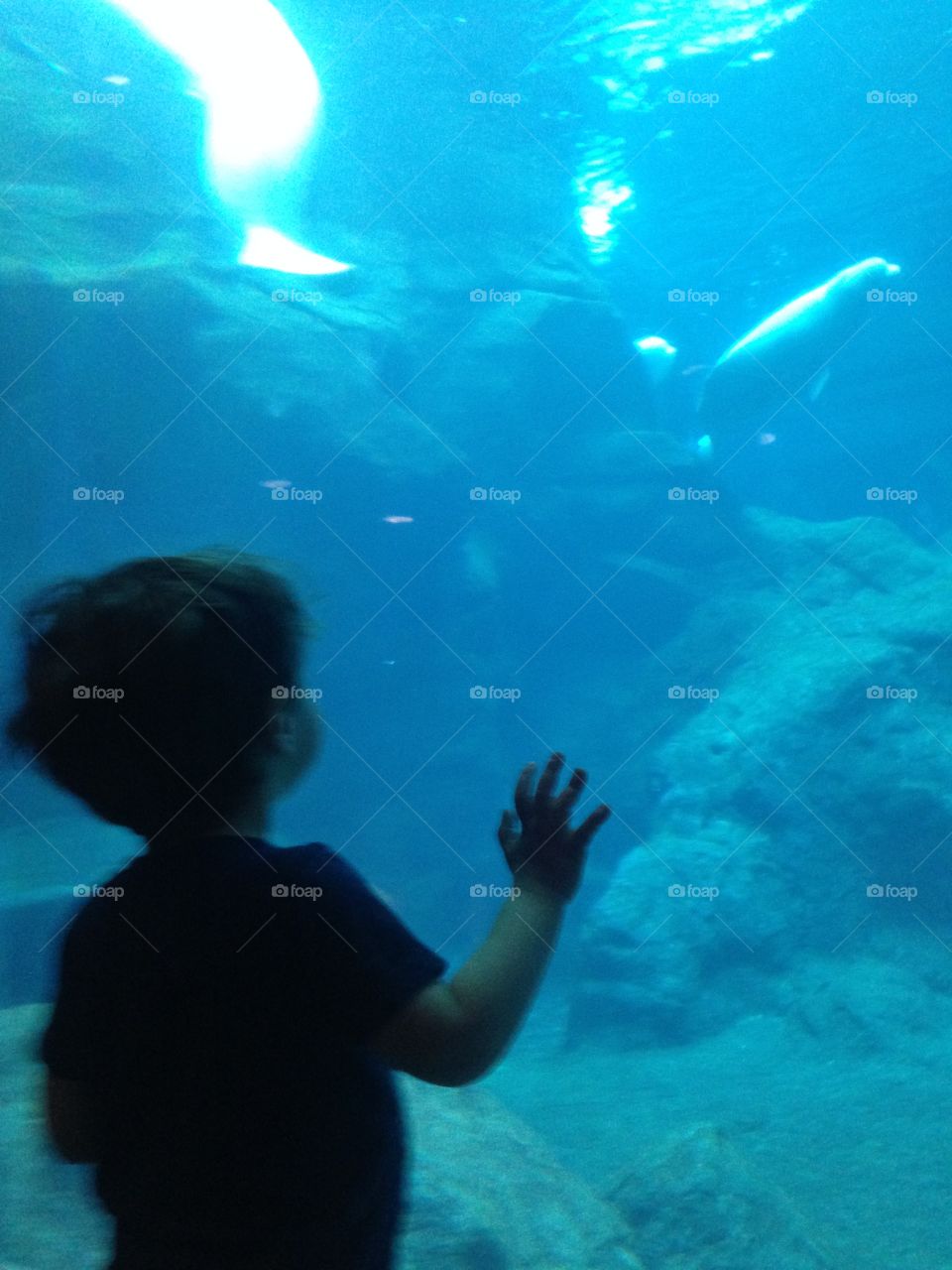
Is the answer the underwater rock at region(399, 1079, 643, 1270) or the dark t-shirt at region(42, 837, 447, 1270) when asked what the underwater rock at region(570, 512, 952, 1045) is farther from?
the dark t-shirt at region(42, 837, 447, 1270)

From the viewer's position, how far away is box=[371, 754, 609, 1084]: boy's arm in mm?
859

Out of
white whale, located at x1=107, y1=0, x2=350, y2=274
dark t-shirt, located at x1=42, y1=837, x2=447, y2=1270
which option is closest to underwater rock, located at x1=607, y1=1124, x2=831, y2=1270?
dark t-shirt, located at x1=42, y1=837, x2=447, y2=1270

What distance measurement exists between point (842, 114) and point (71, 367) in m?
3.69

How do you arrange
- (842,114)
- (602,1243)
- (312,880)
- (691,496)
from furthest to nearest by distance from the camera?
1. (842,114)
2. (691,496)
3. (602,1243)
4. (312,880)

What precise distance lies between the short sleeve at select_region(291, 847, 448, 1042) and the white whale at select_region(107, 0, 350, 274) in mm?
3154

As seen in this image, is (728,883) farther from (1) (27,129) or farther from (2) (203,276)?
(1) (27,129)

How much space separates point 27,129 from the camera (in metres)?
2.84

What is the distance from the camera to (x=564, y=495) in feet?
11.6

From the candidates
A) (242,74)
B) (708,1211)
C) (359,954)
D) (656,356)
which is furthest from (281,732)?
(656,356)

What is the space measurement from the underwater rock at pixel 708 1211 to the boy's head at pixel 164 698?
72.1 inches

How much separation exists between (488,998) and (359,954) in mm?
147

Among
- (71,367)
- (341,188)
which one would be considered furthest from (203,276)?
(71,367)

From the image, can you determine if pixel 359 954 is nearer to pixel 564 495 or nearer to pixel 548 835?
pixel 548 835

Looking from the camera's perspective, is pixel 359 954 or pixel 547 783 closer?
pixel 359 954
